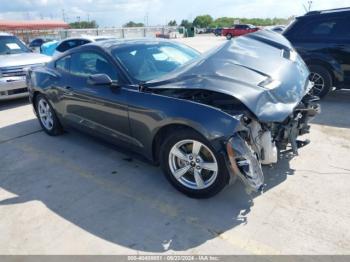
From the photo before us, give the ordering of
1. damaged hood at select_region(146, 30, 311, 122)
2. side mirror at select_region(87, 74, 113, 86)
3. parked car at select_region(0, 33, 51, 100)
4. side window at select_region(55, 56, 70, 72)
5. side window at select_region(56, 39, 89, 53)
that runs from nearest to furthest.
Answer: damaged hood at select_region(146, 30, 311, 122)
side mirror at select_region(87, 74, 113, 86)
side window at select_region(55, 56, 70, 72)
parked car at select_region(0, 33, 51, 100)
side window at select_region(56, 39, 89, 53)

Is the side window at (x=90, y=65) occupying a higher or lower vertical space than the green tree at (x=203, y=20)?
lower

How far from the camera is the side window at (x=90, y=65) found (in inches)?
158

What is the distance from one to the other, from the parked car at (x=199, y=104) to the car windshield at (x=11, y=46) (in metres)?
5.18

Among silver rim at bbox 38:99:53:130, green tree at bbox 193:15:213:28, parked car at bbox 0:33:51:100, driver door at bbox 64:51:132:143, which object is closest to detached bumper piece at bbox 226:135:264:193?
driver door at bbox 64:51:132:143

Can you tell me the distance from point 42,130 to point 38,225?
10.3 feet

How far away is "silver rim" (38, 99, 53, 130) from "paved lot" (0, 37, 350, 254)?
96cm

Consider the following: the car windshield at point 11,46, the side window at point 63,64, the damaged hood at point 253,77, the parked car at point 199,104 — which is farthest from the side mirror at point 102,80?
the car windshield at point 11,46

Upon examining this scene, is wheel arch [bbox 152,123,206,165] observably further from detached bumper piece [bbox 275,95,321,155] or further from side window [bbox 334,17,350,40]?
side window [bbox 334,17,350,40]

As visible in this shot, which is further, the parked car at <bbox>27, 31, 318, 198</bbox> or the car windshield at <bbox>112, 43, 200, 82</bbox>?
the car windshield at <bbox>112, 43, 200, 82</bbox>

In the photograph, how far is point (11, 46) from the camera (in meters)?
8.76

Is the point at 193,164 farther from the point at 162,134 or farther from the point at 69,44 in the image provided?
the point at 69,44

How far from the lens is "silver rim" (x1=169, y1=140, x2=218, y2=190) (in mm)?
3187

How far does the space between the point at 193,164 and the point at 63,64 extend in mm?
2939

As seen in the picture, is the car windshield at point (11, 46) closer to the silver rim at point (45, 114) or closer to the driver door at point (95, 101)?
the silver rim at point (45, 114)
